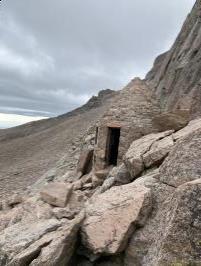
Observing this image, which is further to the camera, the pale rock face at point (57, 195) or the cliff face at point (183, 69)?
the cliff face at point (183, 69)

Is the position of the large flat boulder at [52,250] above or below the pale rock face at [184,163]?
below

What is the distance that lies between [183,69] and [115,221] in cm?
1885

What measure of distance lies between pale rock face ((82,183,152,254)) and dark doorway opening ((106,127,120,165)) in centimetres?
643

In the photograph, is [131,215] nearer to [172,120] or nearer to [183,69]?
[172,120]

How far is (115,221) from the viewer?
8320mm

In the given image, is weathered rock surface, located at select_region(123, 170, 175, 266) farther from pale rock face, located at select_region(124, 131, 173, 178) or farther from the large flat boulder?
pale rock face, located at select_region(124, 131, 173, 178)

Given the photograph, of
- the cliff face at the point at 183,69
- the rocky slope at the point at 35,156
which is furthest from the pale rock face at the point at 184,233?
the rocky slope at the point at 35,156

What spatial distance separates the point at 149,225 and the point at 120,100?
23.5 feet

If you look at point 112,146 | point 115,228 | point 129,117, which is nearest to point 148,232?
point 115,228

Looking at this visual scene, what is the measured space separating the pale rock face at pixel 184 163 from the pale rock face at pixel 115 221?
614 mm

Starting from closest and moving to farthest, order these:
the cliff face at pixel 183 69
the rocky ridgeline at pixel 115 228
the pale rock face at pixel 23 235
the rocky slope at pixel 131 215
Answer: the rocky slope at pixel 131 215, the rocky ridgeline at pixel 115 228, the pale rock face at pixel 23 235, the cliff face at pixel 183 69

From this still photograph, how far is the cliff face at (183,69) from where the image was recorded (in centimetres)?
2308

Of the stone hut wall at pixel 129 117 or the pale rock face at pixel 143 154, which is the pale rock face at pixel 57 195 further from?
the stone hut wall at pixel 129 117

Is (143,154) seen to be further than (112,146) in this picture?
No
